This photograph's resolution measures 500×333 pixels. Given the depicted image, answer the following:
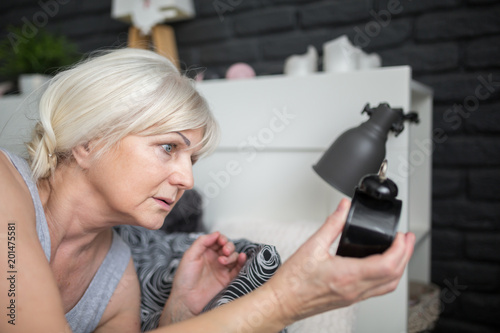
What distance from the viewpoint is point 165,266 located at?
38.7 inches

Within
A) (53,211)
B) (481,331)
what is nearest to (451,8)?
(481,331)

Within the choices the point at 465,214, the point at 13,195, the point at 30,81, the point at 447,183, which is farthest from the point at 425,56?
the point at 30,81

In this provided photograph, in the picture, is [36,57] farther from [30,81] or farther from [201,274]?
[201,274]

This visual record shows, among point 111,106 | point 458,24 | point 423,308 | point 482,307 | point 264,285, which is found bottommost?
point 482,307

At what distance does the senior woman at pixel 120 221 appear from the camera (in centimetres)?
54

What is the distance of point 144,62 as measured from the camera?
29.5 inches

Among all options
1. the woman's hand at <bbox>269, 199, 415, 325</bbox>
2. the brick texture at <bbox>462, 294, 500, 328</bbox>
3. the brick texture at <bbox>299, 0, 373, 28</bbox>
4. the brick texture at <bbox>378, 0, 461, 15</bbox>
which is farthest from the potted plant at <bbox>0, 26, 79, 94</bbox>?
the brick texture at <bbox>462, 294, 500, 328</bbox>

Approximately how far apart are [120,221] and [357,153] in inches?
18.6

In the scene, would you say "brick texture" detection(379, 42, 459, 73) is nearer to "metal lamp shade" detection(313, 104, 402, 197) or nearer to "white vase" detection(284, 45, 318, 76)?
"white vase" detection(284, 45, 318, 76)

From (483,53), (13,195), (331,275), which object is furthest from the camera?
(483,53)

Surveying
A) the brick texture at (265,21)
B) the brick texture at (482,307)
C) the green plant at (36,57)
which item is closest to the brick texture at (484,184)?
the brick texture at (482,307)

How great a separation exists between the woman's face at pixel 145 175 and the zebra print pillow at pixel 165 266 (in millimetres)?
185

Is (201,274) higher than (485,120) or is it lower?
lower

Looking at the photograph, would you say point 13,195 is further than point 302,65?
No
